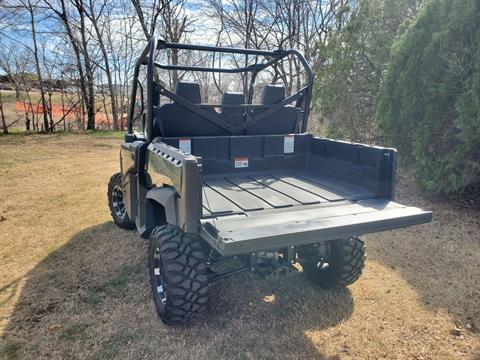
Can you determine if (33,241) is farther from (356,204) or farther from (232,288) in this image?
(356,204)

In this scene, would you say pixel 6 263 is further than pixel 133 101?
No

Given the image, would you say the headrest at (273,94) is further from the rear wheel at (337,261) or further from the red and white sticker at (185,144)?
the rear wheel at (337,261)

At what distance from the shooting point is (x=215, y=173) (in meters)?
3.36

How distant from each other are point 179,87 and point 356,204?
1.83 metres

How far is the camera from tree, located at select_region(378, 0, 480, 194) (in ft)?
14.3

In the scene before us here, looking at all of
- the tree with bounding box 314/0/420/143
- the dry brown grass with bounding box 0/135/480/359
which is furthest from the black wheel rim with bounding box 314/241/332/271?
the tree with bounding box 314/0/420/143

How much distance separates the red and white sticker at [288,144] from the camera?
3506 mm

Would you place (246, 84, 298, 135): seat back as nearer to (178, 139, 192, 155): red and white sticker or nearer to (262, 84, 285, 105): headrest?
(262, 84, 285, 105): headrest

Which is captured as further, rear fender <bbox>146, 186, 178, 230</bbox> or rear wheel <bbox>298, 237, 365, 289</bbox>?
rear wheel <bbox>298, 237, 365, 289</bbox>

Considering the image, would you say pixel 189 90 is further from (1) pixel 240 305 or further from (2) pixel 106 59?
(2) pixel 106 59

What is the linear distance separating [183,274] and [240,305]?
73 cm

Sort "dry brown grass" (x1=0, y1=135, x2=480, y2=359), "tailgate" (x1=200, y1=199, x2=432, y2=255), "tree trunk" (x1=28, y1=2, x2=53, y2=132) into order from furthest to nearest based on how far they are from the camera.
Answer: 1. "tree trunk" (x1=28, y1=2, x2=53, y2=132)
2. "dry brown grass" (x1=0, y1=135, x2=480, y2=359)
3. "tailgate" (x1=200, y1=199, x2=432, y2=255)

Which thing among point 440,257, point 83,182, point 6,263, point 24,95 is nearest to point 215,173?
point 6,263

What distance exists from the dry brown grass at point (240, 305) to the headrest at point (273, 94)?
1647 mm
